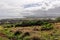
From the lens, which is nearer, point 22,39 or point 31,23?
point 22,39

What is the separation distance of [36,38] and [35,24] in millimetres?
30767

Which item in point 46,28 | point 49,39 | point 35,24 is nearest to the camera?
point 49,39

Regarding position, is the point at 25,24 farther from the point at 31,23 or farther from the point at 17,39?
the point at 17,39

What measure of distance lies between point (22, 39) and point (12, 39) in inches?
41.4

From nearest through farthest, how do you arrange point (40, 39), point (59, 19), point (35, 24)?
1. point (40, 39)
2. point (35, 24)
3. point (59, 19)

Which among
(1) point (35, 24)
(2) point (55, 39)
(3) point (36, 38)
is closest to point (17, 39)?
(3) point (36, 38)

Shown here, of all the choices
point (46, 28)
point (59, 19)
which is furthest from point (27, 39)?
point (59, 19)

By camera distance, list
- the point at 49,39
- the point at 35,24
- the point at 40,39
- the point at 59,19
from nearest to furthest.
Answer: the point at 40,39, the point at 49,39, the point at 35,24, the point at 59,19

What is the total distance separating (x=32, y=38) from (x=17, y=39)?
6.61 ft

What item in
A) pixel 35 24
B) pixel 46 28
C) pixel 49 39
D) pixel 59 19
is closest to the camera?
pixel 49 39

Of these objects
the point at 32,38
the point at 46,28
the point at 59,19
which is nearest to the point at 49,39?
the point at 32,38

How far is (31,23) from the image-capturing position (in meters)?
56.7

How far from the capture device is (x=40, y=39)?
25188mm

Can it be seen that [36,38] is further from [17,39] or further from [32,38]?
[17,39]
